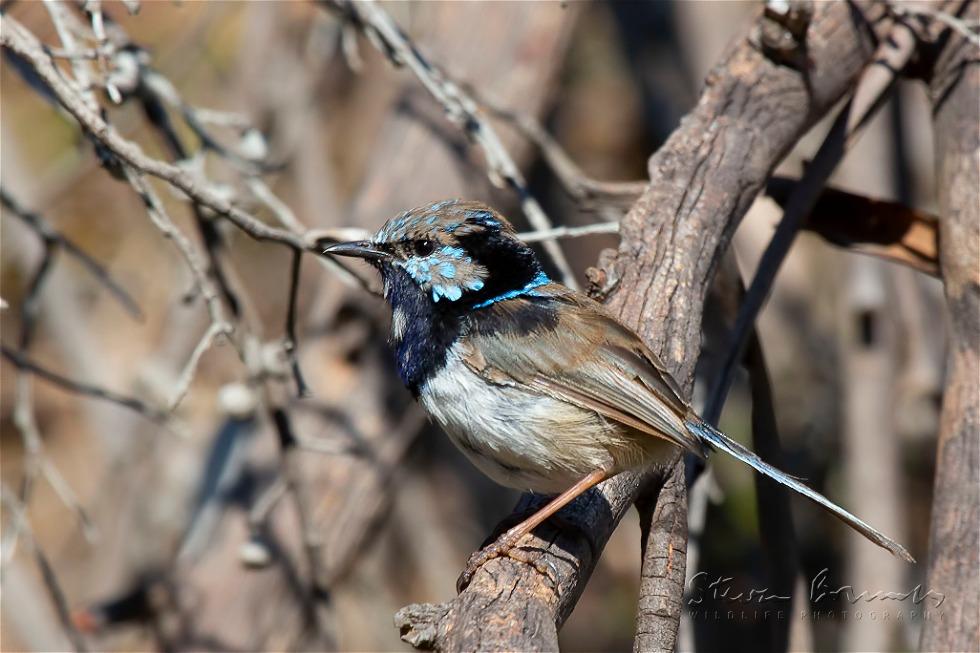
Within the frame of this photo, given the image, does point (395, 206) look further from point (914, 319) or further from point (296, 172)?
point (914, 319)

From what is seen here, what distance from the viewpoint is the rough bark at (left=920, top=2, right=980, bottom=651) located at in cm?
316

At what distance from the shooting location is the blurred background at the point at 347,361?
4.83 metres

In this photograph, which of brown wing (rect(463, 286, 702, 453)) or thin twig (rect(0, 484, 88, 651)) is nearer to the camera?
brown wing (rect(463, 286, 702, 453))

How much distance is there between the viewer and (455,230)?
11.3ft

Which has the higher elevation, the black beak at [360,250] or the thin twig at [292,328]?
the black beak at [360,250]

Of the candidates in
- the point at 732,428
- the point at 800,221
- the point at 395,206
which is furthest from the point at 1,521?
the point at 800,221

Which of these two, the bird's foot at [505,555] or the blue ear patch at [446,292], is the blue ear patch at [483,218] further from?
the bird's foot at [505,555]

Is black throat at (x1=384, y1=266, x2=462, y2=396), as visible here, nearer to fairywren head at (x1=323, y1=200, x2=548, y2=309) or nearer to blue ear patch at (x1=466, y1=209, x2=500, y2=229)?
fairywren head at (x1=323, y1=200, x2=548, y2=309)

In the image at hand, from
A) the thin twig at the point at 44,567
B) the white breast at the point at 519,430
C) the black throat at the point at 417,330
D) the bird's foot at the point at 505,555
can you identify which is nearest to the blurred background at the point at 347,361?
the thin twig at the point at 44,567

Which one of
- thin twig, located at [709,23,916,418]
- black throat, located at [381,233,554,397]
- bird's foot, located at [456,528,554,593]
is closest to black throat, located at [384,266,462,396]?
black throat, located at [381,233,554,397]

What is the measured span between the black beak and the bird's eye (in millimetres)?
102

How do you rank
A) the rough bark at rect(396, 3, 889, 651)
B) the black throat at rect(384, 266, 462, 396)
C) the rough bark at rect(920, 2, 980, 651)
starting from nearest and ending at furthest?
the rough bark at rect(396, 3, 889, 651), the rough bark at rect(920, 2, 980, 651), the black throat at rect(384, 266, 462, 396)

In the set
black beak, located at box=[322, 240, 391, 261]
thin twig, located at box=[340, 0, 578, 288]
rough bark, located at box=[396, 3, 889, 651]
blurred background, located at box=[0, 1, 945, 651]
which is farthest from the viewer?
blurred background, located at box=[0, 1, 945, 651]
